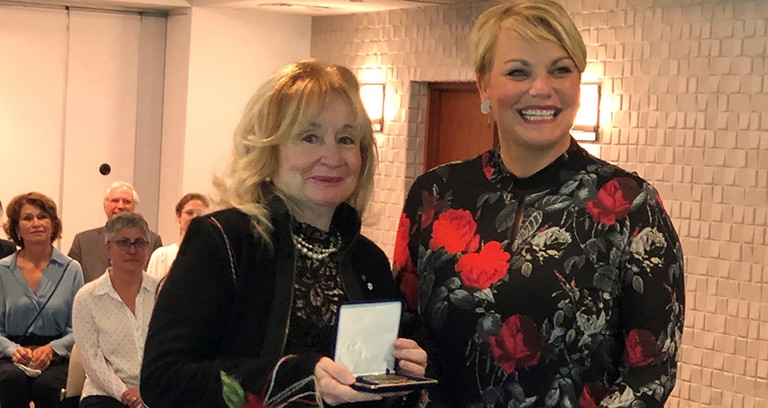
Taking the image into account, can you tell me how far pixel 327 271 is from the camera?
214 cm

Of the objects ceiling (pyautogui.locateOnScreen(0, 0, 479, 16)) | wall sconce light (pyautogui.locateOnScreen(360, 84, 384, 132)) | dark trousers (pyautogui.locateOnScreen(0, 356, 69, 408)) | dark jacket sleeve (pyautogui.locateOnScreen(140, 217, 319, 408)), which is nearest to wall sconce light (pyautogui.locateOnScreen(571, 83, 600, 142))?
ceiling (pyautogui.locateOnScreen(0, 0, 479, 16))

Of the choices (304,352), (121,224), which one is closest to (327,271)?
(304,352)

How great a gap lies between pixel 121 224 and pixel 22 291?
761 mm

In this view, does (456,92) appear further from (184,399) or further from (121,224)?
(184,399)

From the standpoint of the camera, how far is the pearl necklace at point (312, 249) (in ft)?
6.93

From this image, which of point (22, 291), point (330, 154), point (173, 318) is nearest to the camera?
point (173, 318)

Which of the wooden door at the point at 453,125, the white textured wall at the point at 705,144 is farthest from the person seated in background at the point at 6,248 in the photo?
A: the white textured wall at the point at 705,144

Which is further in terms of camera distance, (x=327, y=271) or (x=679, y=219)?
(x=679, y=219)

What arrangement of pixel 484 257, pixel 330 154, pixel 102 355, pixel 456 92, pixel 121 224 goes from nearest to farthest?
pixel 330 154, pixel 484 257, pixel 102 355, pixel 121 224, pixel 456 92

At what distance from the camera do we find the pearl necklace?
2.11m

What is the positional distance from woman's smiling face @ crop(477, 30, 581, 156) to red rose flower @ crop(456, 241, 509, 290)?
0.20m

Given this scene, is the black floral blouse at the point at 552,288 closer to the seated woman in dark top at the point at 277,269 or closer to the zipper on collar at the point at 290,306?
the seated woman in dark top at the point at 277,269

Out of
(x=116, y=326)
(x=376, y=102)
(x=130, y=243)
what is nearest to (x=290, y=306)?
(x=116, y=326)

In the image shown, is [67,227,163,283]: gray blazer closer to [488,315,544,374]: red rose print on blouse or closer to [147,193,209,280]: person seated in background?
[147,193,209,280]: person seated in background
